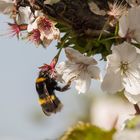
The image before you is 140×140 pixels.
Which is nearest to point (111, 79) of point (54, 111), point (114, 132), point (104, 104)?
point (54, 111)

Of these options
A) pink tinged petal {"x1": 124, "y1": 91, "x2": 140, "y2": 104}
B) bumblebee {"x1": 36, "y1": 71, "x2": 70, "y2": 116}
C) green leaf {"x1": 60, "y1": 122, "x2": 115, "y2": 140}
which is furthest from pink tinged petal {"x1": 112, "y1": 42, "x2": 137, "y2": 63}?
green leaf {"x1": 60, "y1": 122, "x2": 115, "y2": 140}

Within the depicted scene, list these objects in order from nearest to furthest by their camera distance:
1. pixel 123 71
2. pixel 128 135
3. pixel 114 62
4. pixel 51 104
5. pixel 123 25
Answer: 1. pixel 128 135
2. pixel 123 25
3. pixel 114 62
4. pixel 123 71
5. pixel 51 104

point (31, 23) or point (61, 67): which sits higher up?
point (31, 23)

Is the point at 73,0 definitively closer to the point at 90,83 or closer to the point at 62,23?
the point at 62,23

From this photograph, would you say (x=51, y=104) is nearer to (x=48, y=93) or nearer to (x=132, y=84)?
(x=48, y=93)

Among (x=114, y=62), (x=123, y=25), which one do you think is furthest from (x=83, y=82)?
(x=123, y=25)

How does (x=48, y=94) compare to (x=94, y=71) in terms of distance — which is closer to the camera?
(x=94, y=71)
